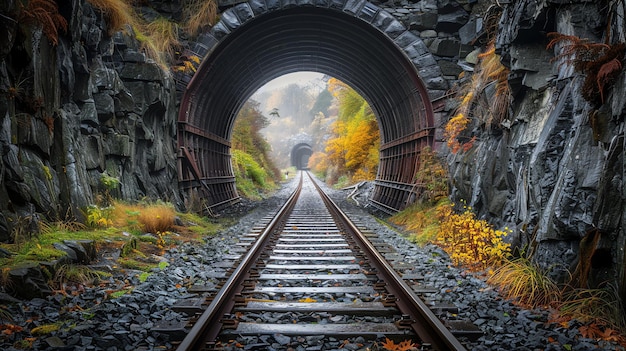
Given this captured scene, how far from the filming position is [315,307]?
3.83 m

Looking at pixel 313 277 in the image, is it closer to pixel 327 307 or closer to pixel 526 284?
pixel 327 307

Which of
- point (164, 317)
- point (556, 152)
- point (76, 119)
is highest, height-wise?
point (76, 119)

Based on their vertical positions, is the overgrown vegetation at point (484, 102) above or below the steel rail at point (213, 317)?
above

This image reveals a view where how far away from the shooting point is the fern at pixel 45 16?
5028 mm

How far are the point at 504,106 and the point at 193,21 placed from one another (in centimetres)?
873

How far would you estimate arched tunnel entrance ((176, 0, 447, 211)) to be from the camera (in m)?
11.5

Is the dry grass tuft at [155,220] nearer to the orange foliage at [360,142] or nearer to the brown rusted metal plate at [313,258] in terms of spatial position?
the brown rusted metal plate at [313,258]

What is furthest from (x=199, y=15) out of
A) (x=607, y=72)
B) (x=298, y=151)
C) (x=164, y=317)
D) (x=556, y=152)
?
(x=298, y=151)

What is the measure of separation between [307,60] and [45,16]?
42.0 feet

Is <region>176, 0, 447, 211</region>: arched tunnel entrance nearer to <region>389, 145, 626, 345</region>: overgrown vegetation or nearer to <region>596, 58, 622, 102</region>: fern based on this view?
<region>389, 145, 626, 345</region>: overgrown vegetation

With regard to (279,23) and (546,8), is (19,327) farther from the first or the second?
(279,23)

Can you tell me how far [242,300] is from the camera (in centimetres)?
402

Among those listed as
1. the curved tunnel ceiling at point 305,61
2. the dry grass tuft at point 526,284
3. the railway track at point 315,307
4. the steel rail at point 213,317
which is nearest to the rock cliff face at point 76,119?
the curved tunnel ceiling at point 305,61

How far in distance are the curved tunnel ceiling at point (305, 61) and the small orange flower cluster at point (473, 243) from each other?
5291 mm
